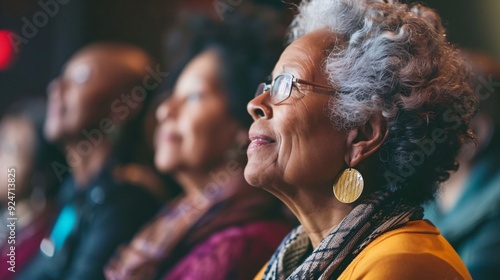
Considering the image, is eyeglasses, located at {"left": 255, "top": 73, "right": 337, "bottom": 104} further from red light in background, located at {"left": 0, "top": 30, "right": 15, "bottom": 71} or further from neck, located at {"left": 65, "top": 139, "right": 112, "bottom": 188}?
red light in background, located at {"left": 0, "top": 30, "right": 15, "bottom": 71}

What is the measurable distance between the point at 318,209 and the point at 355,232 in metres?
0.13

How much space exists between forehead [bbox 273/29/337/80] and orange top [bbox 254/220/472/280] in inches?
14.1

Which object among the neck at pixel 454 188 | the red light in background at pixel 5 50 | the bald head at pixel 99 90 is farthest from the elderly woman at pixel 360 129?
the red light in background at pixel 5 50

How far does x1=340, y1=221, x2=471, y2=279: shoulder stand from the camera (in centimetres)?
121

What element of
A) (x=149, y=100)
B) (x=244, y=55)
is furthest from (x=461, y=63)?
(x=149, y=100)

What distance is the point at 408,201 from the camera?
1.41 meters

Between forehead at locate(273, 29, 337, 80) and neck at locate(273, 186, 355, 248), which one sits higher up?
forehead at locate(273, 29, 337, 80)

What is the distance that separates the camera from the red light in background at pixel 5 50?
310cm

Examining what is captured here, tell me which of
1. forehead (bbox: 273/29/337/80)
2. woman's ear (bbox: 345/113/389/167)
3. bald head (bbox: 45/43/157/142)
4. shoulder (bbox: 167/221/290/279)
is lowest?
shoulder (bbox: 167/221/290/279)

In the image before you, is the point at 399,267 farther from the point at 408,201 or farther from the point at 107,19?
the point at 107,19

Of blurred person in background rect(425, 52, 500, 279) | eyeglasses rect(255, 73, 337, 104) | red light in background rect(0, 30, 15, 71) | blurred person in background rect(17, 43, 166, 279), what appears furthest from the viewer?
red light in background rect(0, 30, 15, 71)

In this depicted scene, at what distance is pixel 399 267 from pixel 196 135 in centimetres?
118

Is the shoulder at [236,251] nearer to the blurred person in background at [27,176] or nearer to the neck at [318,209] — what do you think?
the neck at [318,209]

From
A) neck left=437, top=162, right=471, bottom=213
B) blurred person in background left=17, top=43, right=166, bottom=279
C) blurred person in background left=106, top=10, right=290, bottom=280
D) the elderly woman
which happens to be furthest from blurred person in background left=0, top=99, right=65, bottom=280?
the elderly woman
